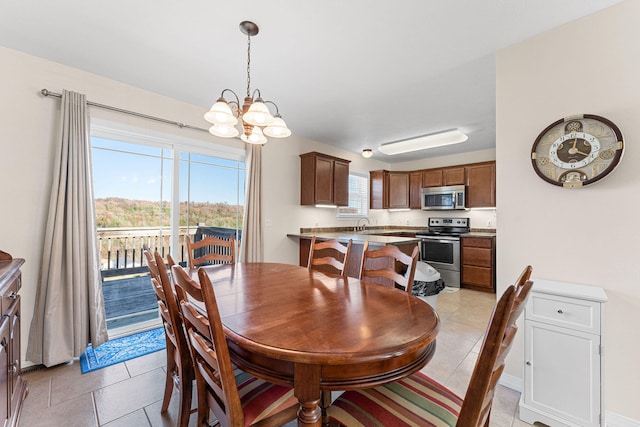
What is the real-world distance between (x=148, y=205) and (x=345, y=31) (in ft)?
8.70

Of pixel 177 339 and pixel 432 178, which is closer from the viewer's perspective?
pixel 177 339

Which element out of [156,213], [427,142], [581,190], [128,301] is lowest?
[128,301]

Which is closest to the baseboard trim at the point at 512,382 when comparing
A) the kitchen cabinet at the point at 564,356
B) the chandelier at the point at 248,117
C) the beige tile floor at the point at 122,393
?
the beige tile floor at the point at 122,393

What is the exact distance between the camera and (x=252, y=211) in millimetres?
3475

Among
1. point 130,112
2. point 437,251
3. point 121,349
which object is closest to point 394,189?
point 437,251

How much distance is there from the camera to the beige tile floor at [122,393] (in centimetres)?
164

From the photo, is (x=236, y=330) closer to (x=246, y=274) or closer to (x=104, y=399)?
(x=246, y=274)

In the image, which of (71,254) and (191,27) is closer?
(191,27)

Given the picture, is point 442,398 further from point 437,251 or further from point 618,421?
point 437,251

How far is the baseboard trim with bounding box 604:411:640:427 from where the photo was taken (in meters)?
1.55

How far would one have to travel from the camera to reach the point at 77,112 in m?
2.32

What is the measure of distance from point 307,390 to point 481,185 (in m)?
5.04

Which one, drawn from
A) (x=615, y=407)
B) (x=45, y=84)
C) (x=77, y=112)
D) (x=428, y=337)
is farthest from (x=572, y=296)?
(x=45, y=84)

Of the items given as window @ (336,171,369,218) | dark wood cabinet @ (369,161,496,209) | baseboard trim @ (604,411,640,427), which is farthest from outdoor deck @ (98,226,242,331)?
dark wood cabinet @ (369,161,496,209)
